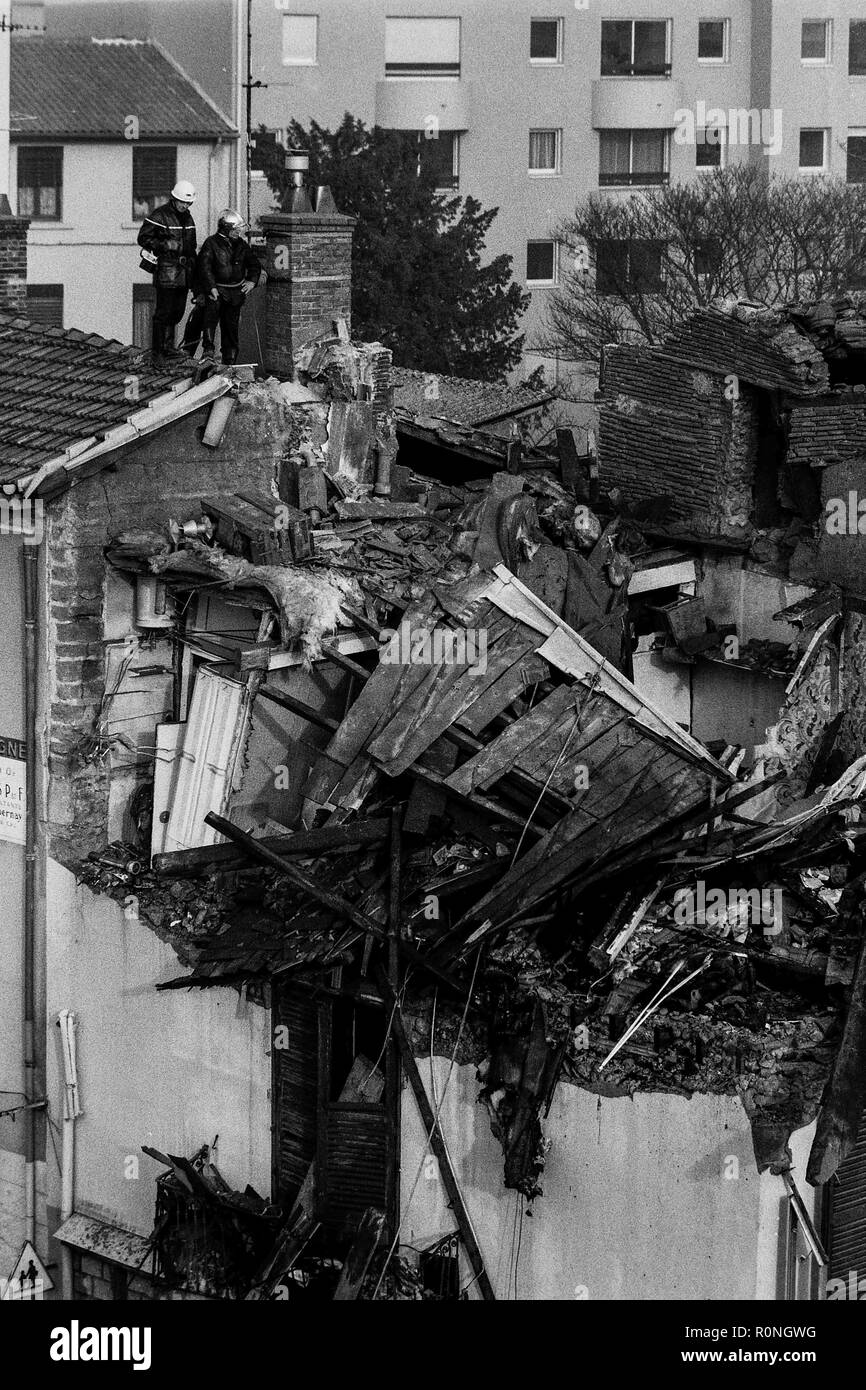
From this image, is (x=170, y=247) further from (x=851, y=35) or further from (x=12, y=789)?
(x=851, y=35)

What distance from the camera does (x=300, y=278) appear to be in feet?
70.7

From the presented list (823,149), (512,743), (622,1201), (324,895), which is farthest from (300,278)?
(823,149)

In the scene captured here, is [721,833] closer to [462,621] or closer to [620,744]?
[620,744]

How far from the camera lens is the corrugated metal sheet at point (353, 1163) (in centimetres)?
1744

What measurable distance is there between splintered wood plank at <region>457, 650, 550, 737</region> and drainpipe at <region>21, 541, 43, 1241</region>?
3.66 meters

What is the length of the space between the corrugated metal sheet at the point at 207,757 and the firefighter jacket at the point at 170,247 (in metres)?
4.51

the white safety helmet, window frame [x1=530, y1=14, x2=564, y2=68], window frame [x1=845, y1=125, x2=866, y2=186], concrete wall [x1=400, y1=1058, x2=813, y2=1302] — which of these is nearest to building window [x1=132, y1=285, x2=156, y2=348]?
window frame [x1=530, y1=14, x2=564, y2=68]

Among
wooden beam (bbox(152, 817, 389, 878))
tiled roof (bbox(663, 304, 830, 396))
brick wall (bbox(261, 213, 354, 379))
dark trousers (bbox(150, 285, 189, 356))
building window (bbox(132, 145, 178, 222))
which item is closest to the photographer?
wooden beam (bbox(152, 817, 389, 878))

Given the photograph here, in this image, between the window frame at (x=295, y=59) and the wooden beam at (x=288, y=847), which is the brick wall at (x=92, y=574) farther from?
the window frame at (x=295, y=59)

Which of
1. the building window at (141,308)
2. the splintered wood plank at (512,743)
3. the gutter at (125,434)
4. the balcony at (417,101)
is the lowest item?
the splintered wood plank at (512,743)

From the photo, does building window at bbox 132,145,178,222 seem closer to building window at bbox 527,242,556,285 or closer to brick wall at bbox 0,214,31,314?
building window at bbox 527,242,556,285

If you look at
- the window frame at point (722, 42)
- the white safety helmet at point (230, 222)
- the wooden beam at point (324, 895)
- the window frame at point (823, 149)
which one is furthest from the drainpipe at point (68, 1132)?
the window frame at point (823, 149)

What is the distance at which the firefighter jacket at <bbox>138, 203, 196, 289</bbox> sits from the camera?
70.5 feet
